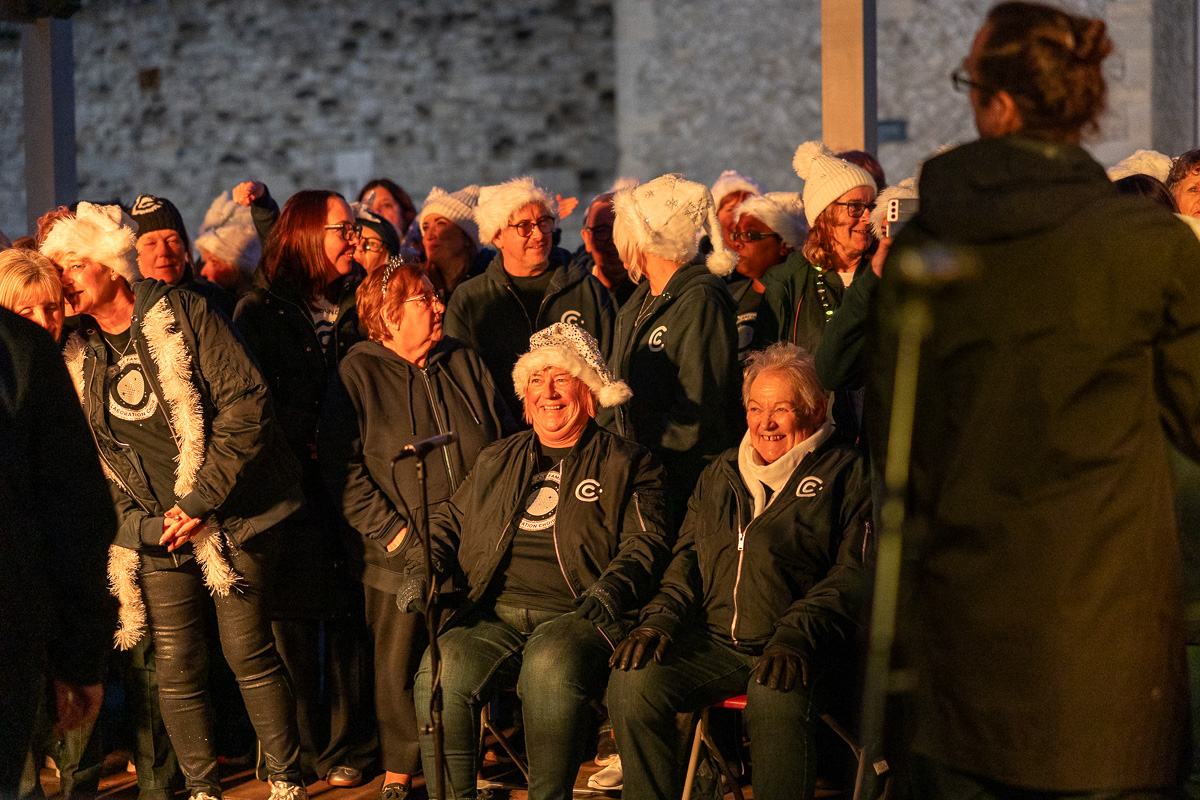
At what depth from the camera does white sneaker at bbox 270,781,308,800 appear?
400cm

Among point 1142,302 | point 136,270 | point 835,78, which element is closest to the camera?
point 1142,302

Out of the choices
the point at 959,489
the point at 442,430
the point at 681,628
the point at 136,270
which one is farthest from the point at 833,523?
the point at 136,270

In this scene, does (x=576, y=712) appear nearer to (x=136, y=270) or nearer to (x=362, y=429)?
(x=362, y=429)

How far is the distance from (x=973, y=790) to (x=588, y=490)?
2.02 m

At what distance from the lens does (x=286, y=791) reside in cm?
400

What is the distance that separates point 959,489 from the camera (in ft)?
6.40

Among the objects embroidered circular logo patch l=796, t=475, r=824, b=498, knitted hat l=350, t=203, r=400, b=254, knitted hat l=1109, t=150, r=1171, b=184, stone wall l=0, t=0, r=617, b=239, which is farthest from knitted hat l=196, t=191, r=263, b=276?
stone wall l=0, t=0, r=617, b=239

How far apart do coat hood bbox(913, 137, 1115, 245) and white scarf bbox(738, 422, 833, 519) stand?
1.83m

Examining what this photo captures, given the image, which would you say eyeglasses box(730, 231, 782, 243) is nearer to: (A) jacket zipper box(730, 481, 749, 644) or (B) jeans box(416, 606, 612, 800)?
(A) jacket zipper box(730, 481, 749, 644)

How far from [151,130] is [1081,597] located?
1305 centimetres

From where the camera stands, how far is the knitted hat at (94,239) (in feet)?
12.7

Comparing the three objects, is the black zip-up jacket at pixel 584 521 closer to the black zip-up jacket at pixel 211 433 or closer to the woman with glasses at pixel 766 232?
the black zip-up jacket at pixel 211 433

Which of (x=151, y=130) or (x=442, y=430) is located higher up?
(x=151, y=130)

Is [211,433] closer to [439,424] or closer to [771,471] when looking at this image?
[439,424]
